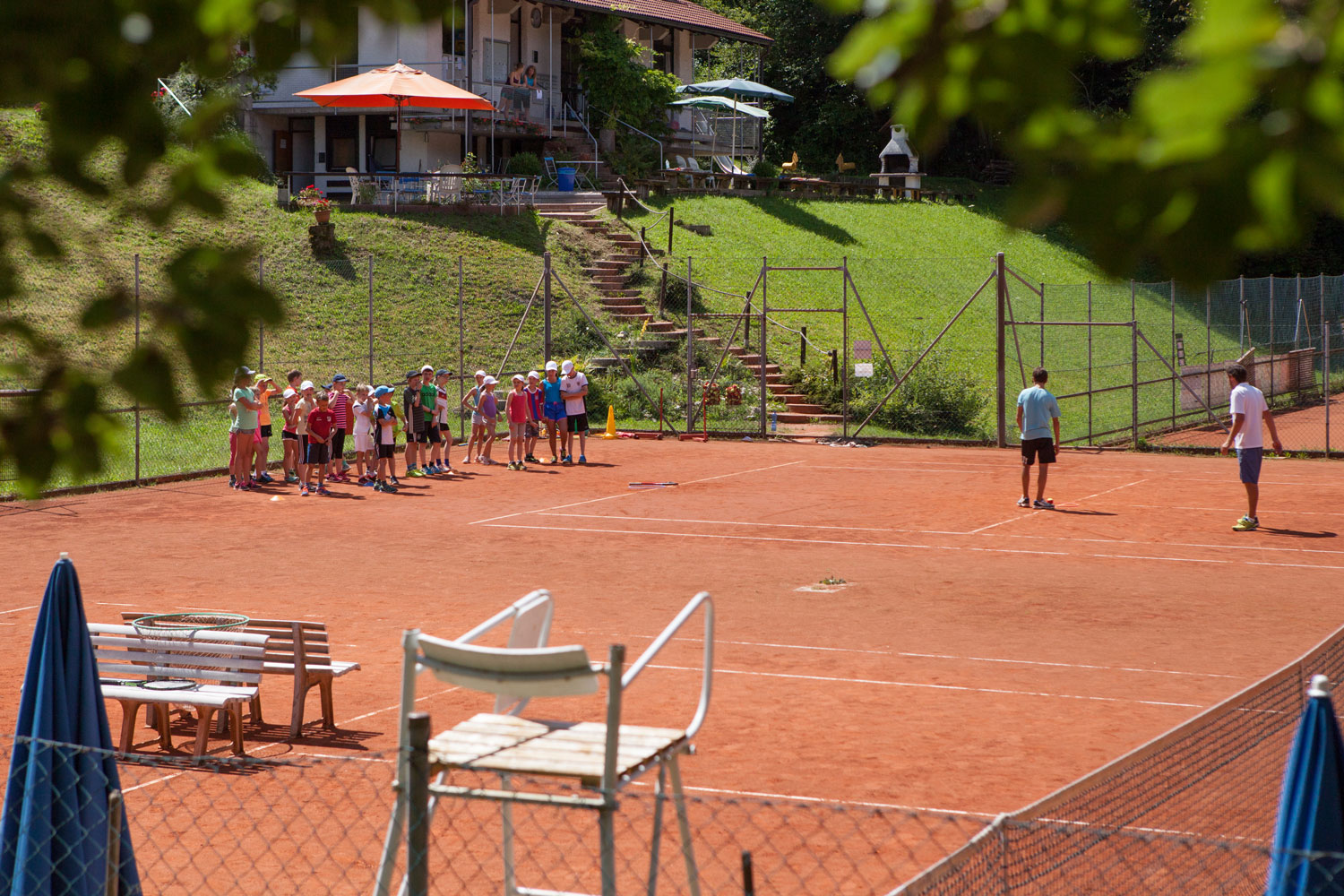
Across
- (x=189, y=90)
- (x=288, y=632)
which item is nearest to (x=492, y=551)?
(x=288, y=632)

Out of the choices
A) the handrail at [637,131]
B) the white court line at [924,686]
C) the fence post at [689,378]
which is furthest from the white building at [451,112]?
the white court line at [924,686]

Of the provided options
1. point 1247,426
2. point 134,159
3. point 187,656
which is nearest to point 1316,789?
point 134,159

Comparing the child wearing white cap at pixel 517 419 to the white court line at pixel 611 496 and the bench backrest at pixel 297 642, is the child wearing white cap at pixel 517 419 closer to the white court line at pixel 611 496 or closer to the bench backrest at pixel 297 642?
the white court line at pixel 611 496

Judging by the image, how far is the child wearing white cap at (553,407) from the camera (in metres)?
25.0

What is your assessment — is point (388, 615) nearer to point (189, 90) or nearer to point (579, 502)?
point (579, 502)

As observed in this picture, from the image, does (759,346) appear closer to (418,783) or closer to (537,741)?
(537,741)

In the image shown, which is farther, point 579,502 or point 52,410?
point 579,502

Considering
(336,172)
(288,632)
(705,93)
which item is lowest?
(288,632)

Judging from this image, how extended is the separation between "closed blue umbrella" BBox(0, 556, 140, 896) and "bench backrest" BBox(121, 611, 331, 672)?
3.28 meters

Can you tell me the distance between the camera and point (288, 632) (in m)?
9.17

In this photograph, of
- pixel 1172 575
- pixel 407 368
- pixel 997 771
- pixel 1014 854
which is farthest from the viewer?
pixel 407 368

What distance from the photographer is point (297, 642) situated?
9.07m

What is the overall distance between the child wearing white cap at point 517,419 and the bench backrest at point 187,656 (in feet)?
50.4

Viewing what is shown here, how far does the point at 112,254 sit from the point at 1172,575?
2430cm
